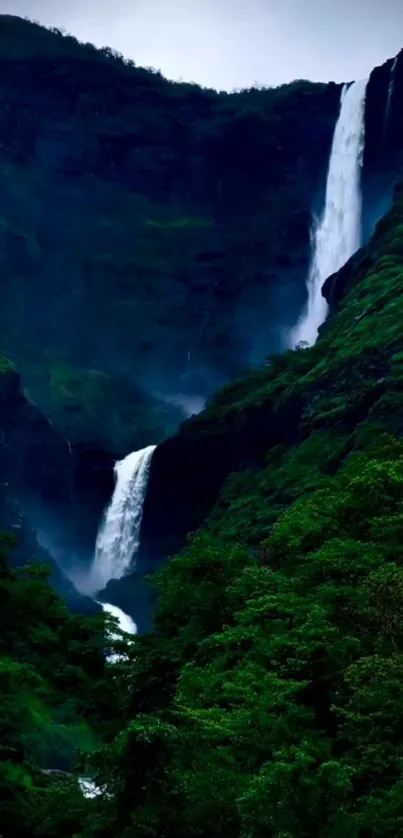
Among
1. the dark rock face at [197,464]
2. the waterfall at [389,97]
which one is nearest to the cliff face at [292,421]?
the dark rock face at [197,464]

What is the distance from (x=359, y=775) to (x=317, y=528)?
8140 mm

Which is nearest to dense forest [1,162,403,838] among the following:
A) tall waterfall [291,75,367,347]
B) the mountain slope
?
the mountain slope

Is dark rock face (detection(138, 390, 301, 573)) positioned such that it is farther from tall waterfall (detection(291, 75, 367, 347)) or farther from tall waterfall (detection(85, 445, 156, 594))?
tall waterfall (detection(291, 75, 367, 347))

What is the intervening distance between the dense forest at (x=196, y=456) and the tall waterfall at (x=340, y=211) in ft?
5.95

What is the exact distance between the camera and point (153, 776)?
1431cm

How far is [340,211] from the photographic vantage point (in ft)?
283

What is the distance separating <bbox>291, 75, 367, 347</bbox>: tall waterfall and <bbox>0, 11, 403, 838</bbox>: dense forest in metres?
1.81

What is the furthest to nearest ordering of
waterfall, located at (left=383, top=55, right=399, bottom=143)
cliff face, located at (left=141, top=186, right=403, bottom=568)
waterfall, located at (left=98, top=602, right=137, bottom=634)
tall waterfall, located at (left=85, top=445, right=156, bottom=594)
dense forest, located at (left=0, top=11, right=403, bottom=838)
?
waterfall, located at (left=383, top=55, right=399, bottom=143) < tall waterfall, located at (left=85, top=445, right=156, bottom=594) < waterfall, located at (left=98, top=602, right=137, bottom=634) < cliff face, located at (left=141, top=186, right=403, bottom=568) < dense forest, located at (left=0, top=11, right=403, bottom=838)

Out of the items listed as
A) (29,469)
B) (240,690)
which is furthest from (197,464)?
(240,690)

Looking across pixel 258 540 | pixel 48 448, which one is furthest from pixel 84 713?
pixel 48 448

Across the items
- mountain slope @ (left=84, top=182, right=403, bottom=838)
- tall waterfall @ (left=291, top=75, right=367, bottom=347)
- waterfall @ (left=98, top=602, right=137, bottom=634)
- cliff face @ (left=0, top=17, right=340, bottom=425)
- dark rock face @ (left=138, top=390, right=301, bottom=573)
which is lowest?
mountain slope @ (left=84, top=182, right=403, bottom=838)


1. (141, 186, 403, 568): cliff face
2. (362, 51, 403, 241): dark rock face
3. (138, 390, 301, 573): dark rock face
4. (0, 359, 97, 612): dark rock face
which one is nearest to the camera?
(141, 186, 403, 568): cliff face

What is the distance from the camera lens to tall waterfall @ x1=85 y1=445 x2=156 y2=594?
66.1 metres

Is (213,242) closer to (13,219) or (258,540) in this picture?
(13,219)
